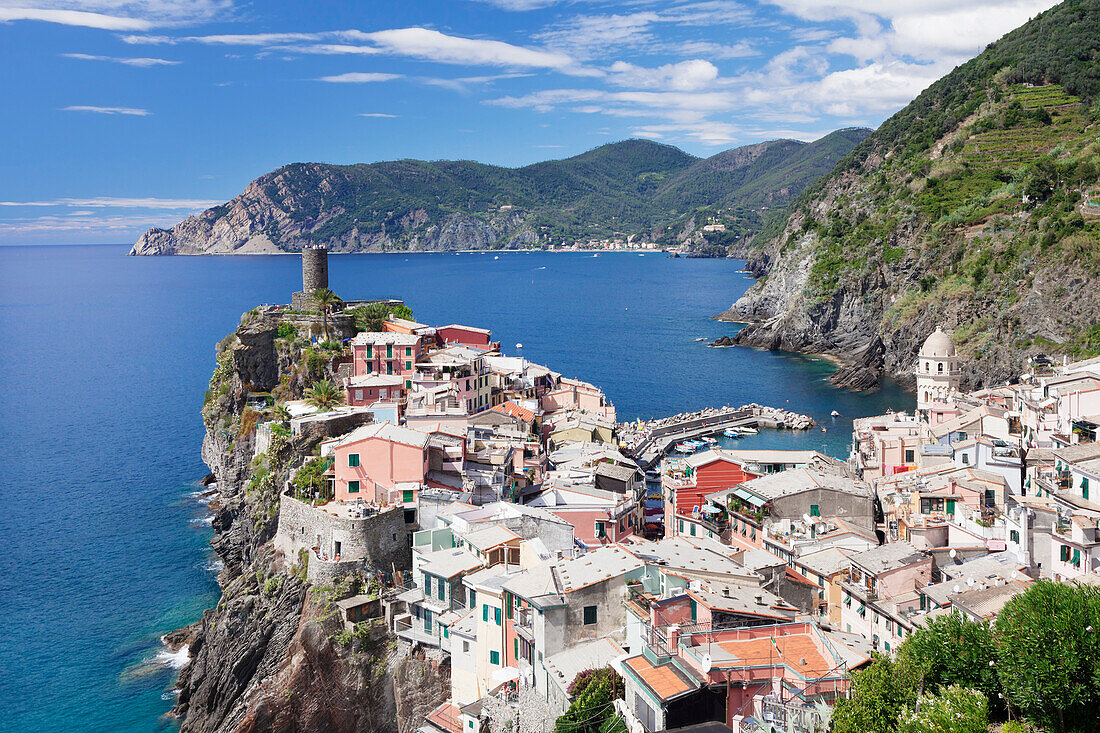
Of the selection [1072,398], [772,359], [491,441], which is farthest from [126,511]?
[772,359]

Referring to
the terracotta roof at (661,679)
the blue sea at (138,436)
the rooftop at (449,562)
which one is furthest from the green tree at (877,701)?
the blue sea at (138,436)

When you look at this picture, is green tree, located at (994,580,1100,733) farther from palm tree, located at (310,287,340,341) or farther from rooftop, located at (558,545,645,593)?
palm tree, located at (310,287,340,341)

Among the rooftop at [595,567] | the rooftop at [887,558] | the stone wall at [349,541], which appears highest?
the rooftop at [595,567]

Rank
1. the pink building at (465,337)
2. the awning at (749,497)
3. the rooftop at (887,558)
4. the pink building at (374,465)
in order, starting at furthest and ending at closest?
the pink building at (465,337), the pink building at (374,465), the awning at (749,497), the rooftop at (887,558)

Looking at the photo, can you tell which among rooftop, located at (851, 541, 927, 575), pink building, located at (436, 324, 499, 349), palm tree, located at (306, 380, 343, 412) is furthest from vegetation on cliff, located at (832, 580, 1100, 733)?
pink building, located at (436, 324, 499, 349)

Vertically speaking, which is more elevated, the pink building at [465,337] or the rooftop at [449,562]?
the pink building at [465,337]

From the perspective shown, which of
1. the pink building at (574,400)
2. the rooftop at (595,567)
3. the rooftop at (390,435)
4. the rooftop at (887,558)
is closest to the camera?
the rooftop at (595,567)

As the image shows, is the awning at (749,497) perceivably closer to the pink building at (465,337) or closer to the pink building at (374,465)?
the pink building at (374,465)
